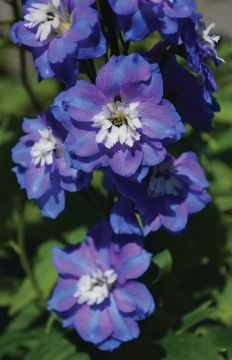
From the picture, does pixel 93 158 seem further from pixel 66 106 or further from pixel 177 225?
pixel 177 225

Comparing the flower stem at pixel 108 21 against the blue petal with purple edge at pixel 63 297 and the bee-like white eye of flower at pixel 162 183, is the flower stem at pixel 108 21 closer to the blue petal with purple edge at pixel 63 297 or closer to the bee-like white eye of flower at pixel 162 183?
the bee-like white eye of flower at pixel 162 183

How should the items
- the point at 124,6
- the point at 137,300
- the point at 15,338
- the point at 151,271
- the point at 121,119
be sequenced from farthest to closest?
the point at 15,338
the point at 151,271
the point at 137,300
the point at 121,119
the point at 124,6

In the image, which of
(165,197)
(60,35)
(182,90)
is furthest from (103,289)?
(60,35)

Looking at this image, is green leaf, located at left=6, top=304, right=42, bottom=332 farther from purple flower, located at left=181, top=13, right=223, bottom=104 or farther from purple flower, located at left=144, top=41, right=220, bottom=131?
purple flower, located at left=181, top=13, right=223, bottom=104

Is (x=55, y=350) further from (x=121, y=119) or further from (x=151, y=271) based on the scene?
(x=121, y=119)

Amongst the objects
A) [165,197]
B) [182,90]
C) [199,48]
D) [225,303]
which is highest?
[199,48]

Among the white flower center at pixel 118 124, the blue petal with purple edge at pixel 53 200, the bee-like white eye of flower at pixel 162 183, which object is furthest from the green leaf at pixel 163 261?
the white flower center at pixel 118 124

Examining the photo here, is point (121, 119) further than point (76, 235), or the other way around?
point (76, 235)
